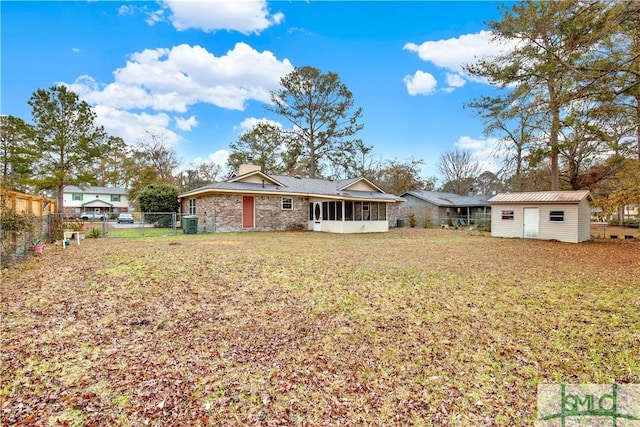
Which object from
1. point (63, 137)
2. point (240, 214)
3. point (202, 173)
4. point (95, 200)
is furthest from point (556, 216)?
point (95, 200)

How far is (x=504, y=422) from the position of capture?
274 centimetres

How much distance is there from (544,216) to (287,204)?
13816 millimetres

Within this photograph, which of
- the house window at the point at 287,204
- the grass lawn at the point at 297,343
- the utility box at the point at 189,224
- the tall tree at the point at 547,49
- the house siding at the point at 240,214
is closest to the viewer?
the grass lawn at the point at 297,343

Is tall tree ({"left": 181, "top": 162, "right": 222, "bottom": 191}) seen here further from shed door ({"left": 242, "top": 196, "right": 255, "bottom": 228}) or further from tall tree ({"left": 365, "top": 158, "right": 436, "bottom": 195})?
shed door ({"left": 242, "top": 196, "right": 255, "bottom": 228})

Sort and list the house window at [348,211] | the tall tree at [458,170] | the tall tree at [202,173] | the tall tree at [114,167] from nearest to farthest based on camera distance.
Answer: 1. the house window at [348,211]
2. the tall tree at [202,173]
3. the tall tree at [114,167]
4. the tall tree at [458,170]

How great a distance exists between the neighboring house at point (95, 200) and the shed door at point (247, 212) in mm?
33497

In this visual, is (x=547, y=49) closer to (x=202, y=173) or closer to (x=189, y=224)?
(x=189, y=224)

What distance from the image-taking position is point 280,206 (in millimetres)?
19344

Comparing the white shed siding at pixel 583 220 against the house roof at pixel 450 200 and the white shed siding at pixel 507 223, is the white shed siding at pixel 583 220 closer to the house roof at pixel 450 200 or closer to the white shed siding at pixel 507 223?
the white shed siding at pixel 507 223

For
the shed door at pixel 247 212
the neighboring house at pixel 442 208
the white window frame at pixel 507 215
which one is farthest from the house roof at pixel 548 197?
the shed door at pixel 247 212

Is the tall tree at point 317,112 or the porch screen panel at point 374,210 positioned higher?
the tall tree at point 317,112

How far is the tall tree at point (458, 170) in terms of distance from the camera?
3969 cm

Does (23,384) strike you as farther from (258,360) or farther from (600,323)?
(600,323)

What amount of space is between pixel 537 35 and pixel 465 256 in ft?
25.0
